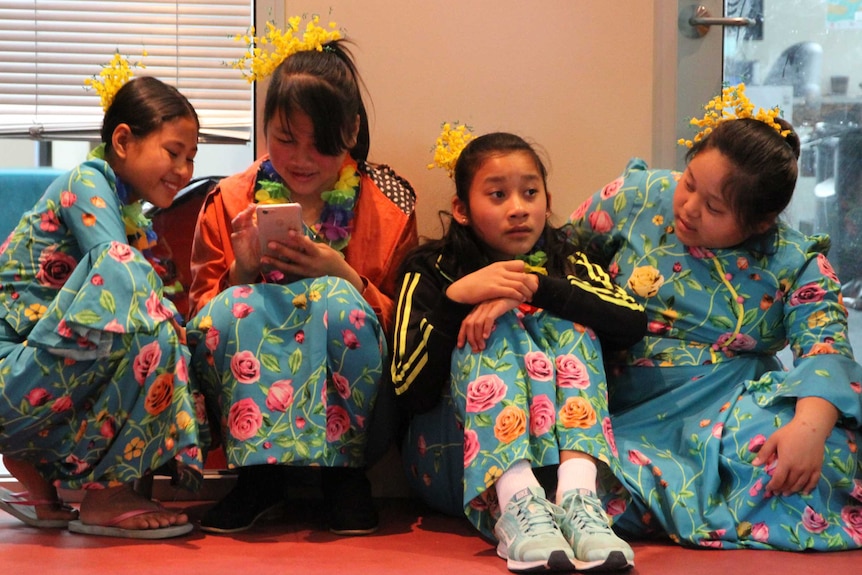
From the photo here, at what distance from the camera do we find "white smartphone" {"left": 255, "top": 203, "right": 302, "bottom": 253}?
202cm

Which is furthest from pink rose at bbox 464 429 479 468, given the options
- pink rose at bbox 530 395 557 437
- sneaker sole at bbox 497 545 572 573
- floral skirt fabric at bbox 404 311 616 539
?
sneaker sole at bbox 497 545 572 573

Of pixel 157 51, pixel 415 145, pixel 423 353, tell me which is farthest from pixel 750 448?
pixel 157 51

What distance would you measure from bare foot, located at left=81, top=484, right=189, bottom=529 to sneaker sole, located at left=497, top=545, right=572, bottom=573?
715 millimetres

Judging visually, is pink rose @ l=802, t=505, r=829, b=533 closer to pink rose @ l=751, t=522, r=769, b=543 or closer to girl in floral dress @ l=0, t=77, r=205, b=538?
pink rose @ l=751, t=522, r=769, b=543

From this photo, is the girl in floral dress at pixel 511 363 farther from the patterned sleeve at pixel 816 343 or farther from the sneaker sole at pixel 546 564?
the patterned sleeve at pixel 816 343

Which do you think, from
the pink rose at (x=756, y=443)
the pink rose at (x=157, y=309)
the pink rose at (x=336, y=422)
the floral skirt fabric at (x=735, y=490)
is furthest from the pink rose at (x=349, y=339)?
the pink rose at (x=756, y=443)

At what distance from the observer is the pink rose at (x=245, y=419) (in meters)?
1.94

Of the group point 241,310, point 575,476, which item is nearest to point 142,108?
point 241,310

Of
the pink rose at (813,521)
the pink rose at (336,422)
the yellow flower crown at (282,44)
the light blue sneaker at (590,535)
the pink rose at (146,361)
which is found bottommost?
the pink rose at (813,521)

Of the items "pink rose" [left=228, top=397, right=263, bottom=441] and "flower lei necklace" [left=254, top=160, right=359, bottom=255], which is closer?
"pink rose" [left=228, top=397, right=263, bottom=441]

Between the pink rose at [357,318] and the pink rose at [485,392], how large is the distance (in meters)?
0.27

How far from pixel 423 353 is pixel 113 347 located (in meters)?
0.60

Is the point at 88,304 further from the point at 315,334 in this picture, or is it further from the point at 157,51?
the point at 157,51

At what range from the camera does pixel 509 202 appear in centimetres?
209
